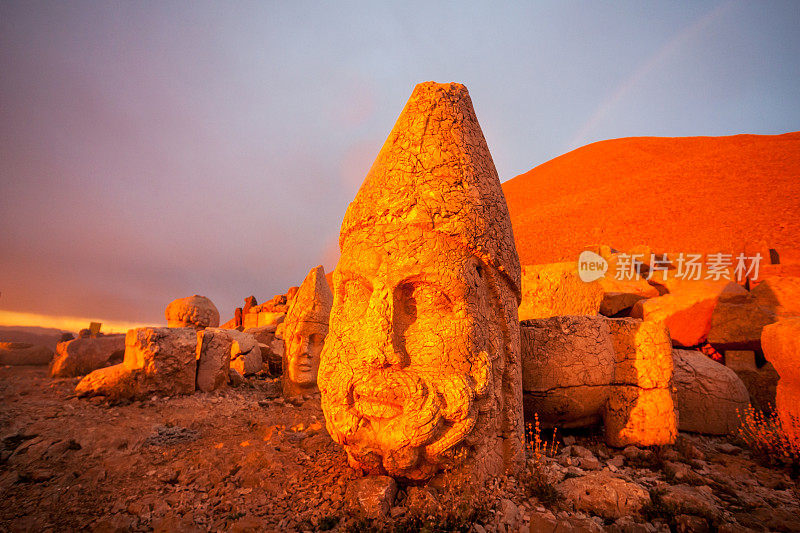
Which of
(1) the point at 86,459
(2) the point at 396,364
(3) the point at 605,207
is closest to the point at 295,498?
(2) the point at 396,364

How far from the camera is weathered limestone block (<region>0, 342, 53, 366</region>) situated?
30.3 ft

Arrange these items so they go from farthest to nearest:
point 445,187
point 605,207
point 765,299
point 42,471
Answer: point 605,207 < point 765,299 < point 42,471 < point 445,187

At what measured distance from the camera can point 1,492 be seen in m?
2.81

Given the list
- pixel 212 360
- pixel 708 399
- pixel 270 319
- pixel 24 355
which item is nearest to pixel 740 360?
pixel 708 399

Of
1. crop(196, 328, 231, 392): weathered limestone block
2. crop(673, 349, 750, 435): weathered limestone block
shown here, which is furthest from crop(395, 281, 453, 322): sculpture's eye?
crop(196, 328, 231, 392): weathered limestone block

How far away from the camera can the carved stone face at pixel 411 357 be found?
7.77 feet

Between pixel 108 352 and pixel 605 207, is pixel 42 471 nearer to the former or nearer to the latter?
pixel 108 352

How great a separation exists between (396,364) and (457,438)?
627mm

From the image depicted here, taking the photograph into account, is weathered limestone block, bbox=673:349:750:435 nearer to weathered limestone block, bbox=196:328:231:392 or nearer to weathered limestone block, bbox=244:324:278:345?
weathered limestone block, bbox=196:328:231:392

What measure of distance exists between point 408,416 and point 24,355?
12.5 meters

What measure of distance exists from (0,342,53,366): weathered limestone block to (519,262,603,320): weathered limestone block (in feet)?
41.0

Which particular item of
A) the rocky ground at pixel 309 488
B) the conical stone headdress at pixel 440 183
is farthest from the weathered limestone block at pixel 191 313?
the conical stone headdress at pixel 440 183

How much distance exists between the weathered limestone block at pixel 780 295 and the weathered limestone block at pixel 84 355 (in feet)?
43.3

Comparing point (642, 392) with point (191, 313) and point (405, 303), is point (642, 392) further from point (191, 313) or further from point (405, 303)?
point (191, 313)
